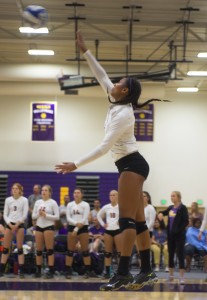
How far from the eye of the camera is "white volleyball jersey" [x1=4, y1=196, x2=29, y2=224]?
12.5m

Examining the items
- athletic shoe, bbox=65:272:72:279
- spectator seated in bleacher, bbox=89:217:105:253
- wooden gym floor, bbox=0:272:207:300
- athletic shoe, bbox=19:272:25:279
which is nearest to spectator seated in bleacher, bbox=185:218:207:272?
wooden gym floor, bbox=0:272:207:300

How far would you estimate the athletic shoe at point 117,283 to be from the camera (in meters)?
4.96

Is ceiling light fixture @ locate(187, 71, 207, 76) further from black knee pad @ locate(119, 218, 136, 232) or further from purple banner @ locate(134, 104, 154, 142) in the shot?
black knee pad @ locate(119, 218, 136, 232)

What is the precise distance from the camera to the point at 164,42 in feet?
53.0

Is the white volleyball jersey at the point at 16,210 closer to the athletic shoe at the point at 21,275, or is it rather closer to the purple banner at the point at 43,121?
the athletic shoe at the point at 21,275

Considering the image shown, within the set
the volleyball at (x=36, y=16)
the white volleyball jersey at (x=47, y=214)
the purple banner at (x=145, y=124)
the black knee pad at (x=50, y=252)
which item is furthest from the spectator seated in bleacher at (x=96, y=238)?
the volleyball at (x=36, y=16)

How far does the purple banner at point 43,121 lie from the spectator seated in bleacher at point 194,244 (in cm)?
769

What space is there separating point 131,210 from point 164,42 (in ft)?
38.7

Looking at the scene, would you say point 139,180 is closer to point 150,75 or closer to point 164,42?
point 150,75

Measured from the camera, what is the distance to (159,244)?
1431 centimetres

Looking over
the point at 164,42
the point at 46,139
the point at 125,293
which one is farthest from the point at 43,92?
the point at 125,293

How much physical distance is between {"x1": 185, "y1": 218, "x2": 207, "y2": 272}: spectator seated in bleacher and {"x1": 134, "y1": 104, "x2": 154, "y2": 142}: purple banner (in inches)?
272

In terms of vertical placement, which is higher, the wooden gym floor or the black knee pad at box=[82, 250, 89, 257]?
the black knee pad at box=[82, 250, 89, 257]

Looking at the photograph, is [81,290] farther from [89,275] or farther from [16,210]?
[16,210]
